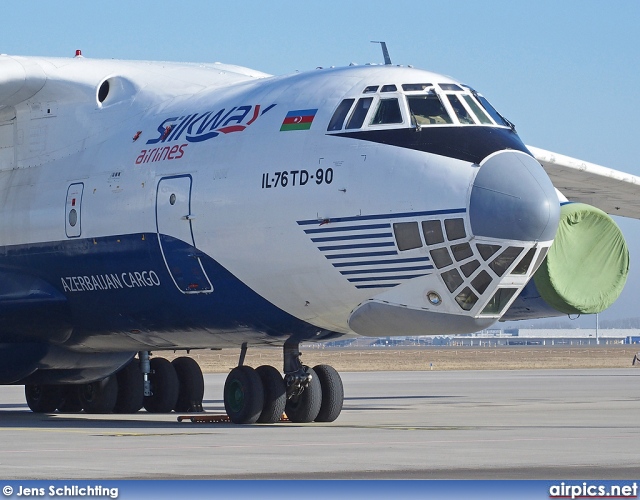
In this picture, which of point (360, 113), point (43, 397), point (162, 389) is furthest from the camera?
point (43, 397)

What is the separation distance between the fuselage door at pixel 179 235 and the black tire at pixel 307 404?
2083 mm

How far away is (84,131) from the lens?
775 inches

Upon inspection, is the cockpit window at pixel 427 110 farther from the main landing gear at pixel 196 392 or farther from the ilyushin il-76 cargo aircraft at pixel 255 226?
the main landing gear at pixel 196 392

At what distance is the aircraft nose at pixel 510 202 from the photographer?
49.8 ft

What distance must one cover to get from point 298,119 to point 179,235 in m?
2.26

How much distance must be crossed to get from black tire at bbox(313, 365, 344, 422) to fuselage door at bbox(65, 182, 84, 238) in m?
3.98

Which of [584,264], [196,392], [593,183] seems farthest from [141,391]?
[593,183]

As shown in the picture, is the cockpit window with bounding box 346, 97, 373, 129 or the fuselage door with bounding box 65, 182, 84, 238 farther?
the fuselage door with bounding box 65, 182, 84, 238

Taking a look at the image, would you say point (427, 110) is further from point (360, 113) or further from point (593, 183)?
point (593, 183)

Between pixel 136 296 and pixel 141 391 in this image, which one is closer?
pixel 136 296

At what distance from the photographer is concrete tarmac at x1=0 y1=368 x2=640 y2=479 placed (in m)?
11.4

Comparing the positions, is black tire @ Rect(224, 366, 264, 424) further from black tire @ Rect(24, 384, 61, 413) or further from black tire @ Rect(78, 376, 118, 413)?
black tire @ Rect(24, 384, 61, 413)

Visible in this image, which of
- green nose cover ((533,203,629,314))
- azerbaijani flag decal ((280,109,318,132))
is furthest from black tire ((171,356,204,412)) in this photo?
azerbaijani flag decal ((280,109,318,132))

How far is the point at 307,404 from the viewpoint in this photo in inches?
722
